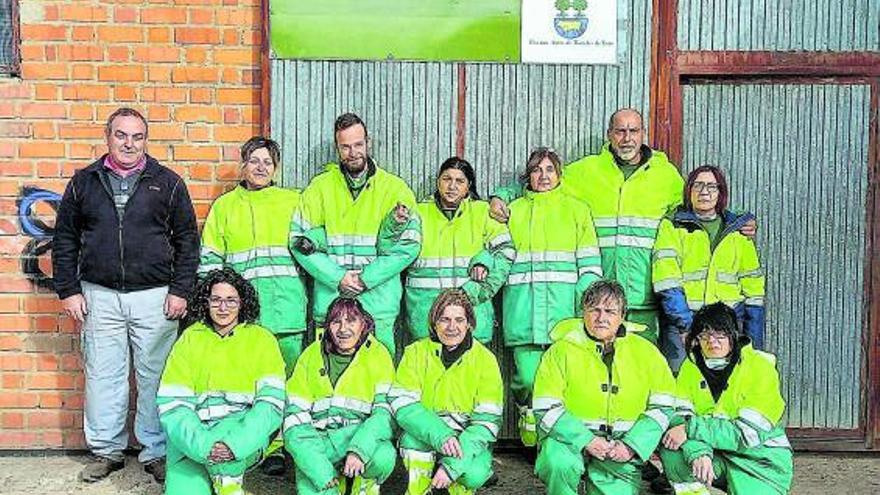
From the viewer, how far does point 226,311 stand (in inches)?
209

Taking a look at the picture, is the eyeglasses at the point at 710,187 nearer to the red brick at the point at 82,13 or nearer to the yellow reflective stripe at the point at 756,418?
the yellow reflective stripe at the point at 756,418

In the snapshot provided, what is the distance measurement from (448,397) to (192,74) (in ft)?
8.17

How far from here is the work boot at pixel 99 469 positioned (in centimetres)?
575

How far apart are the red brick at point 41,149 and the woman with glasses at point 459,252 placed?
2.17 m

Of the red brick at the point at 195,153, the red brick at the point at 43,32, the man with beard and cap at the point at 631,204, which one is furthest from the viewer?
the red brick at the point at 195,153

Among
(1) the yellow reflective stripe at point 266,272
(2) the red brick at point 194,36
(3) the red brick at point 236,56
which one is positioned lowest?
(1) the yellow reflective stripe at point 266,272

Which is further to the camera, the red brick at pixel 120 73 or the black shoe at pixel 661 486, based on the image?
the red brick at pixel 120 73

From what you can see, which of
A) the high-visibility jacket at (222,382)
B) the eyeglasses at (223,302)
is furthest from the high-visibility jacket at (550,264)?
the eyeglasses at (223,302)

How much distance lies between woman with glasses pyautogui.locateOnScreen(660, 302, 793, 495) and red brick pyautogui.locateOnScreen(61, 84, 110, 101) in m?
3.61

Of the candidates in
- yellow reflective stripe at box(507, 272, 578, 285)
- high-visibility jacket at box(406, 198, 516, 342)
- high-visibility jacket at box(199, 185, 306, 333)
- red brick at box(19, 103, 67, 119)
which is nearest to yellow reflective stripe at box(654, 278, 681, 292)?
yellow reflective stripe at box(507, 272, 578, 285)

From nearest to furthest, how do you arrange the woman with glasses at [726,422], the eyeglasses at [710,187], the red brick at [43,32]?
the woman with glasses at [726,422] → the eyeglasses at [710,187] → the red brick at [43,32]

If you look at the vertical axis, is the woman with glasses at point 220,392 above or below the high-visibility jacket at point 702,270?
below

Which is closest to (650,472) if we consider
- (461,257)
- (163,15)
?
(461,257)

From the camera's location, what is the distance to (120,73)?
6.21 meters
